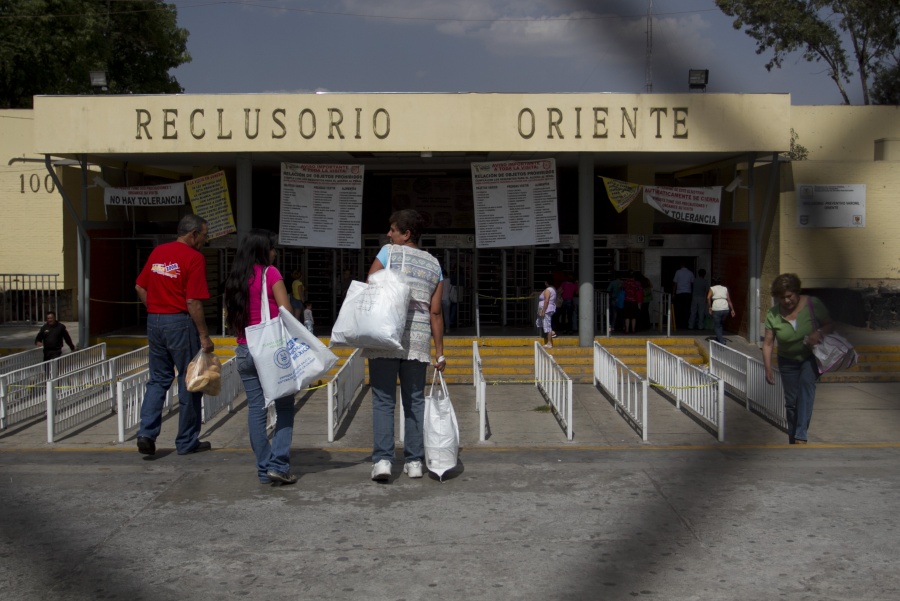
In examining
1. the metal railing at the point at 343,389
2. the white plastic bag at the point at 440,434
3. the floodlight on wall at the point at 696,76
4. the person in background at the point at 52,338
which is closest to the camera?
the floodlight on wall at the point at 696,76

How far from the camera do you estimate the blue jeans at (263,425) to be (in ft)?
18.4

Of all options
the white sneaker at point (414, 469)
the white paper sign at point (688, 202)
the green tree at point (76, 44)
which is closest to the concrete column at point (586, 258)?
the white paper sign at point (688, 202)

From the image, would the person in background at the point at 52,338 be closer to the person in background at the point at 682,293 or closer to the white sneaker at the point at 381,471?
the white sneaker at the point at 381,471

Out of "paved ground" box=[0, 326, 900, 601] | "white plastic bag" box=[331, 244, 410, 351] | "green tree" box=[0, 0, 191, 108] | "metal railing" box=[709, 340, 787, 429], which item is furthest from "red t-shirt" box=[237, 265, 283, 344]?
"green tree" box=[0, 0, 191, 108]

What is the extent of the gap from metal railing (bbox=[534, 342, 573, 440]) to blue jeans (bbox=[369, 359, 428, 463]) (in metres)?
3.24

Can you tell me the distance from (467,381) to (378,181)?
8.80 metres

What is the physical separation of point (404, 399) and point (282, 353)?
868 mm

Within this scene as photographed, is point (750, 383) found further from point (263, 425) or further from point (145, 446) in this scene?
point (145, 446)

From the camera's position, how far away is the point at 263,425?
586 centimetres

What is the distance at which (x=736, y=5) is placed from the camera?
3.53 m

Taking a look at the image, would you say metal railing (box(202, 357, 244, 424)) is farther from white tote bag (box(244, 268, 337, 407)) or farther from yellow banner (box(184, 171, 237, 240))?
yellow banner (box(184, 171, 237, 240))

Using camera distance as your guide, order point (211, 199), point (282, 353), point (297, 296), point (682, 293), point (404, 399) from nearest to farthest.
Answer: point (282, 353) → point (404, 399) → point (211, 199) → point (297, 296) → point (682, 293)

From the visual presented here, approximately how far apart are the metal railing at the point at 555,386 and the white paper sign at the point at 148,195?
7587mm

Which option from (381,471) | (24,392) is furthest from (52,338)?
(381,471)
